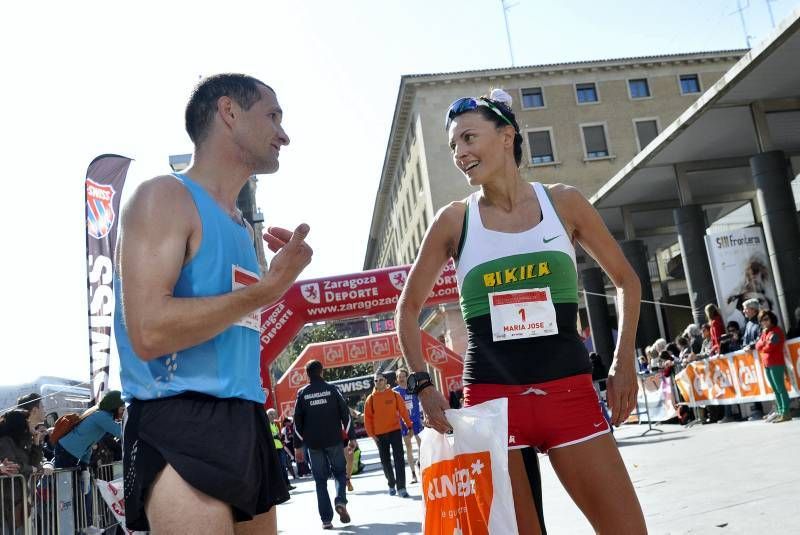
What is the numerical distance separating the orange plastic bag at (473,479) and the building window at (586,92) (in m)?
41.9

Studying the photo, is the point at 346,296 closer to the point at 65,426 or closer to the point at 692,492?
the point at 65,426

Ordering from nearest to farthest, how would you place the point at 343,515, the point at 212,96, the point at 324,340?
the point at 212,96 → the point at 343,515 → the point at 324,340

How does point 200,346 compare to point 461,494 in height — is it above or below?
above

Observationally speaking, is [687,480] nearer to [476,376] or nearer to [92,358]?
[476,376]

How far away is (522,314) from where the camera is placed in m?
2.92

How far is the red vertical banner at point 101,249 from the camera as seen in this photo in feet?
35.4

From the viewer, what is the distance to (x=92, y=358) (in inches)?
425

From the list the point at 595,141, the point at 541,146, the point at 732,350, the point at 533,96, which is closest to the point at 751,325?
the point at 732,350

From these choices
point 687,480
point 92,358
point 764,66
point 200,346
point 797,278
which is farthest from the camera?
point 797,278

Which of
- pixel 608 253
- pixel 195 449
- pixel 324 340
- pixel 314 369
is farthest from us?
pixel 324 340

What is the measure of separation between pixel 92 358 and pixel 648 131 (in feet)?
124

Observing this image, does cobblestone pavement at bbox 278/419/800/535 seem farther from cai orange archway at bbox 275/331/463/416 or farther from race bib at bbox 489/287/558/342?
cai orange archway at bbox 275/331/463/416

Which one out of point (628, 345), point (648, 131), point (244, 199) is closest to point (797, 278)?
point (628, 345)

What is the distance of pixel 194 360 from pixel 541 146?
41150mm
